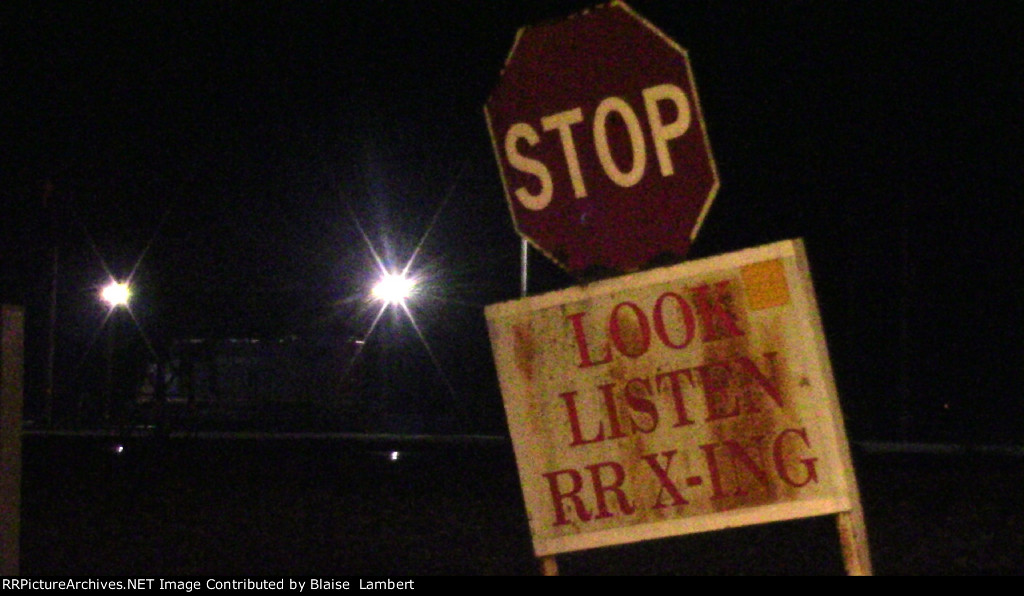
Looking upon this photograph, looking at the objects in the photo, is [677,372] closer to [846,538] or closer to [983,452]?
[846,538]

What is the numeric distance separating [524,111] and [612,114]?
10.3 inches

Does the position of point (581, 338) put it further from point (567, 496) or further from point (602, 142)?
point (602, 142)

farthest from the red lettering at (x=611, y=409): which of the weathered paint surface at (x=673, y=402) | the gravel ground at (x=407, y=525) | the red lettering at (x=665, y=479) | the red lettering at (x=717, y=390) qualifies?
the gravel ground at (x=407, y=525)

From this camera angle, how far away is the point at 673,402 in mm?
3133

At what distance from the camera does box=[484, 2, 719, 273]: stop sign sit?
314 centimetres

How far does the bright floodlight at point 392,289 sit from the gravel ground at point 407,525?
15.2 meters

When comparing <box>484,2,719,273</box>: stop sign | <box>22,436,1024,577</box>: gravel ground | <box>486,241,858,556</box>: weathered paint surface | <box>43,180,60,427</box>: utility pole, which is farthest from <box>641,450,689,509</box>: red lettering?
<box>43,180,60,427</box>: utility pole

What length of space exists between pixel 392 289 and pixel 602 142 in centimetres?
3052

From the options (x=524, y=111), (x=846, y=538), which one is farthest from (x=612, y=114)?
(x=846, y=538)

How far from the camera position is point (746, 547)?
9.12 meters

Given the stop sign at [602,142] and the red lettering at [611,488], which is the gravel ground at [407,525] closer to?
the red lettering at [611,488]

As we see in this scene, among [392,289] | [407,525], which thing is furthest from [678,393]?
[392,289]

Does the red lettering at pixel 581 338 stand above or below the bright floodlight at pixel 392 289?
below

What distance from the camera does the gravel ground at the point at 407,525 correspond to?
8219 millimetres
